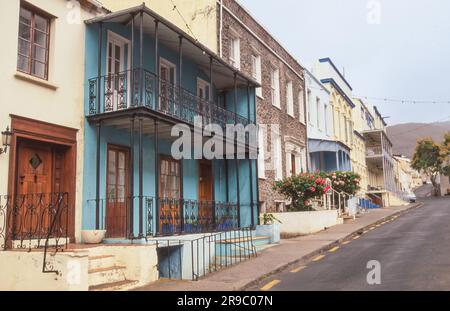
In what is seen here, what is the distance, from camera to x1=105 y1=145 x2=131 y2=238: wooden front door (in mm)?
10633

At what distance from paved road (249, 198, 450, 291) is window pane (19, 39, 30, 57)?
640cm

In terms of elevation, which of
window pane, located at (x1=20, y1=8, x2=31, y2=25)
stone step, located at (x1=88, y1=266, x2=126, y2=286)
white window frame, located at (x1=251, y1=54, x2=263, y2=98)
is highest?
white window frame, located at (x1=251, y1=54, x2=263, y2=98)

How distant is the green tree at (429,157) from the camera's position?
60031mm

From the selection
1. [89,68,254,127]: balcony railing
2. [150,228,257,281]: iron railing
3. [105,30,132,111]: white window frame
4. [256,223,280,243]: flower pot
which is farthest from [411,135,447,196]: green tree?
[105,30,132,111]: white window frame

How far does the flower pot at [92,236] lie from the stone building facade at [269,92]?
26.8 ft

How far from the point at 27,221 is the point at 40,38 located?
379cm

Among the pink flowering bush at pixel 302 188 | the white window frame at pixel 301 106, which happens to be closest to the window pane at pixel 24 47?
the pink flowering bush at pixel 302 188

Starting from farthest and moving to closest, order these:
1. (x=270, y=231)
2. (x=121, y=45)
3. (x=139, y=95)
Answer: (x=270, y=231)
(x=121, y=45)
(x=139, y=95)

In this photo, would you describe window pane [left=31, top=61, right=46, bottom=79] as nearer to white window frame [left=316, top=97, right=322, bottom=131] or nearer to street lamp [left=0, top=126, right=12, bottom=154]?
street lamp [left=0, top=126, right=12, bottom=154]

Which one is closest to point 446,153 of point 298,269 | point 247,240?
point 247,240

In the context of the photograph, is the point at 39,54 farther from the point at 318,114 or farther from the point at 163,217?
the point at 318,114

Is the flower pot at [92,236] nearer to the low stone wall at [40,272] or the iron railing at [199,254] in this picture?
the iron railing at [199,254]

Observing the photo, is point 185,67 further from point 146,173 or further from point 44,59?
point 44,59

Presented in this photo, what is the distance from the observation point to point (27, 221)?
8.96m
